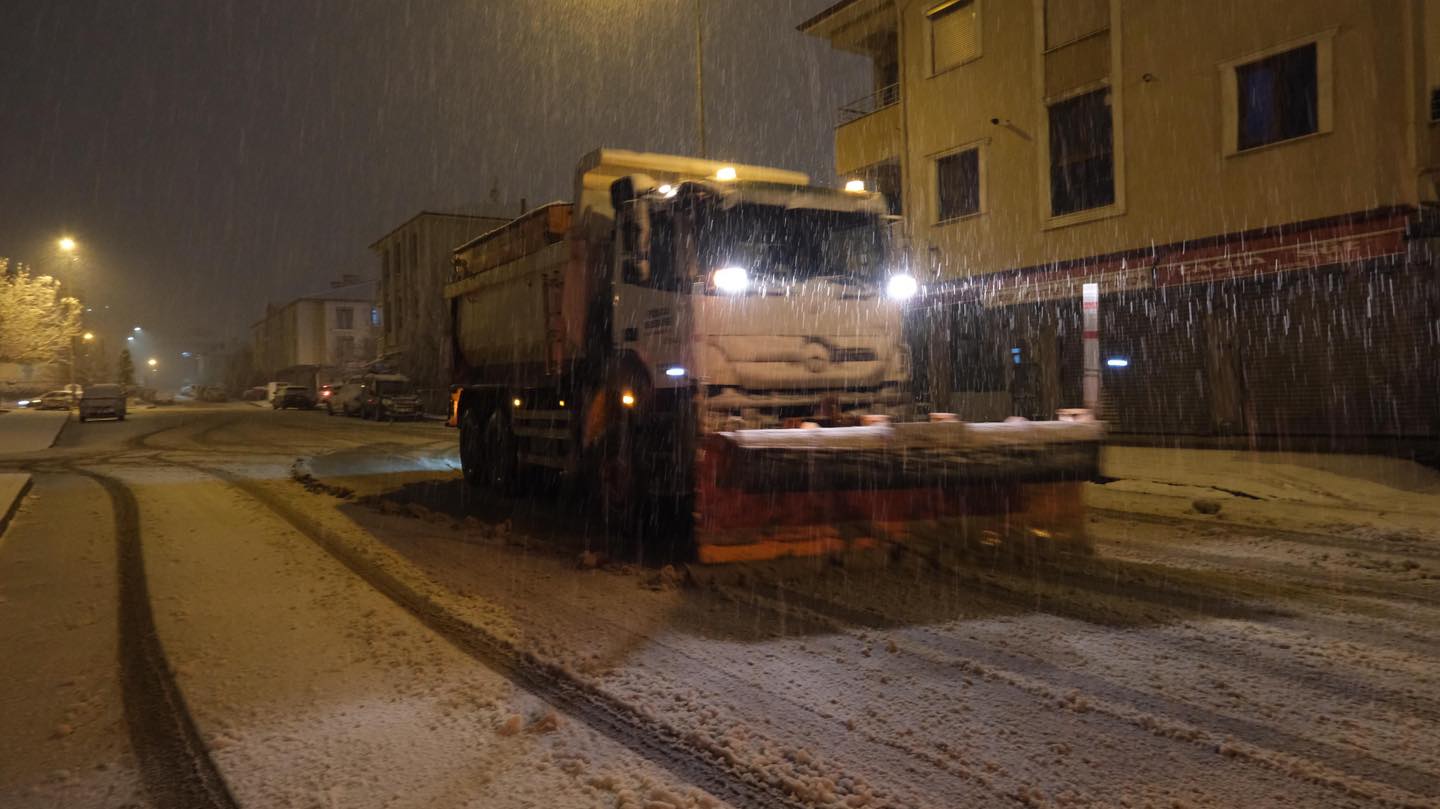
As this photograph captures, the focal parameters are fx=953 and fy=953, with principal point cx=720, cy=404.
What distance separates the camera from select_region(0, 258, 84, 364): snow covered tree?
1774 inches

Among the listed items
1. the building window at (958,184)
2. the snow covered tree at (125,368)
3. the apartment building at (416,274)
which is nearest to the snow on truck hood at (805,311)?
the building window at (958,184)

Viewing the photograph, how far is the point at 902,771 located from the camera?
3.54 metres

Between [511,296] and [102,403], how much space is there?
34402 millimetres

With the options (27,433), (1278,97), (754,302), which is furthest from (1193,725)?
(27,433)

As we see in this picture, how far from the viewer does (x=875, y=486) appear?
7.06 m

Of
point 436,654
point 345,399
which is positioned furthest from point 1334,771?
point 345,399

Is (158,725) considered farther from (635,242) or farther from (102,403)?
(102,403)

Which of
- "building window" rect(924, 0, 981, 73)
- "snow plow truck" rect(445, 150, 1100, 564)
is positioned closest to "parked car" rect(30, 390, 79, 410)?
"building window" rect(924, 0, 981, 73)

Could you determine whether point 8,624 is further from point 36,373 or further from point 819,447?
point 36,373

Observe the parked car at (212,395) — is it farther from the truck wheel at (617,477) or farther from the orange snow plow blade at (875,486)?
the orange snow plow blade at (875,486)

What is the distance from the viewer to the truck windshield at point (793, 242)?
8055mm

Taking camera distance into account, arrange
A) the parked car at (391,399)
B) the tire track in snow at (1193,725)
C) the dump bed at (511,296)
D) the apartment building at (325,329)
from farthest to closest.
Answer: the apartment building at (325,329), the parked car at (391,399), the dump bed at (511,296), the tire track in snow at (1193,725)

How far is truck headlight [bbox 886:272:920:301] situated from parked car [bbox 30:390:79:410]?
57.7 meters

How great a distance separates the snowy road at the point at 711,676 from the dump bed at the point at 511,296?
105 inches
